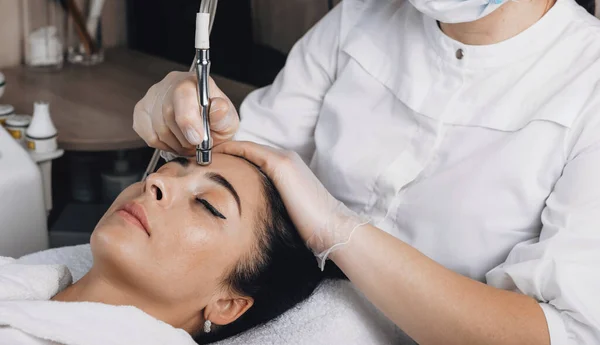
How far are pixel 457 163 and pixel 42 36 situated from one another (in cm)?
167

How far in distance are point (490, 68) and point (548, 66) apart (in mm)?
103

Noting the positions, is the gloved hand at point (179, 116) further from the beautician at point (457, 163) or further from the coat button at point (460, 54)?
the coat button at point (460, 54)

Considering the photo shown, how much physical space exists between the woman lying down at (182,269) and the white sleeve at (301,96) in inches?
11.3

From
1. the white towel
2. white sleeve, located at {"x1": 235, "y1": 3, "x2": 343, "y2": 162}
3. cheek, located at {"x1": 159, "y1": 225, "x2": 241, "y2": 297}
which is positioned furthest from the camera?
white sleeve, located at {"x1": 235, "y1": 3, "x2": 343, "y2": 162}

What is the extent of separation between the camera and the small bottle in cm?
188

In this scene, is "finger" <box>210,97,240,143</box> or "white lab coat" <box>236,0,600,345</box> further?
"finger" <box>210,97,240,143</box>

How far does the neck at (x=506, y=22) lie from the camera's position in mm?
1298

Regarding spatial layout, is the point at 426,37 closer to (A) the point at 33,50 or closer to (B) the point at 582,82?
(B) the point at 582,82

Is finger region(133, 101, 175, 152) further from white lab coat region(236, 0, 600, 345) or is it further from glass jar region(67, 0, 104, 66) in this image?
glass jar region(67, 0, 104, 66)

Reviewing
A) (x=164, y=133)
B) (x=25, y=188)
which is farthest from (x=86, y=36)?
(x=164, y=133)

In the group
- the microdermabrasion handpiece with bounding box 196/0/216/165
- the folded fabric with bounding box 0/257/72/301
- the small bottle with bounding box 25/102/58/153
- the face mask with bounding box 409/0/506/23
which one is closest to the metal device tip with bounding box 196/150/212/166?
the microdermabrasion handpiece with bounding box 196/0/216/165

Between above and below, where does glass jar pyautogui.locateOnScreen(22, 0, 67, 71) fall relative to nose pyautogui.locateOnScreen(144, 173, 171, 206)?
below

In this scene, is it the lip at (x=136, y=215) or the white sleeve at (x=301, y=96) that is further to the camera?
the white sleeve at (x=301, y=96)

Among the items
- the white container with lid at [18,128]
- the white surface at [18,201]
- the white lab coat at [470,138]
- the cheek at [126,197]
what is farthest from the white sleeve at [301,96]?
the white container with lid at [18,128]
